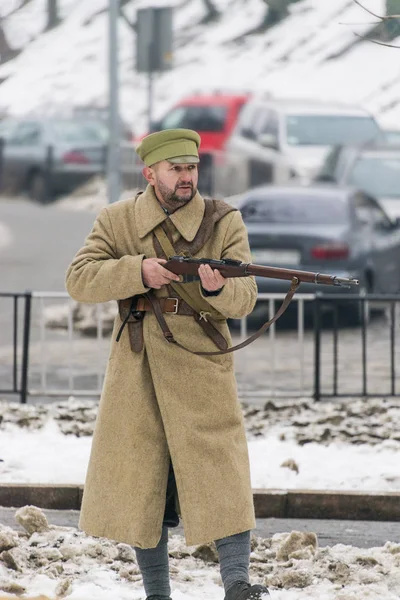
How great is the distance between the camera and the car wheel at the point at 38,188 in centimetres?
2978

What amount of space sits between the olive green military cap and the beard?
0.28ft

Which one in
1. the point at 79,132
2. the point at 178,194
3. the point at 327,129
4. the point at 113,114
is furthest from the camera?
the point at 79,132

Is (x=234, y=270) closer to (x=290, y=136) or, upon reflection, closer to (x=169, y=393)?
(x=169, y=393)

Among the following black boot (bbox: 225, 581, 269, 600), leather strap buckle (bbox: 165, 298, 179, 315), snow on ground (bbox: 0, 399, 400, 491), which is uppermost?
leather strap buckle (bbox: 165, 298, 179, 315)

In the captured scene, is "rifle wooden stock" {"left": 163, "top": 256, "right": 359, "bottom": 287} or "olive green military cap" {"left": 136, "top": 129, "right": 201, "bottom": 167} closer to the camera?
"rifle wooden stock" {"left": 163, "top": 256, "right": 359, "bottom": 287}

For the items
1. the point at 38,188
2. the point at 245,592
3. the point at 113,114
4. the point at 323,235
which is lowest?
the point at 245,592

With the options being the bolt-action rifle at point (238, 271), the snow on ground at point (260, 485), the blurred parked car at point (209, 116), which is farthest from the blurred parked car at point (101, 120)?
the bolt-action rifle at point (238, 271)

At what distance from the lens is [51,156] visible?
28.9 m

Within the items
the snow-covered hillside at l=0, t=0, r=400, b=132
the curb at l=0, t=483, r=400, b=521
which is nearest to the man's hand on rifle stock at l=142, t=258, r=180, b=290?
the curb at l=0, t=483, r=400, b=521

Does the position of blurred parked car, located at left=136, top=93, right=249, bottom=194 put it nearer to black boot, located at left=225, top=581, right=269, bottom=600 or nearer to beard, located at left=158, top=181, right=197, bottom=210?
beard, located at left=158, top=181, right=197, bottom=210

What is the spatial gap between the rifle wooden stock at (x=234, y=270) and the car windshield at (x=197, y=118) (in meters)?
21.8

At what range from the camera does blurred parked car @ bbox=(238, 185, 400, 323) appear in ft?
49.6

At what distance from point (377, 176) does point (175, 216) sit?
15971 mm

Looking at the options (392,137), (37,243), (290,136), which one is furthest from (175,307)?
(37,243)
